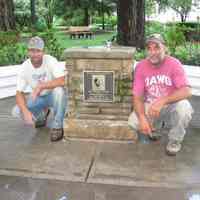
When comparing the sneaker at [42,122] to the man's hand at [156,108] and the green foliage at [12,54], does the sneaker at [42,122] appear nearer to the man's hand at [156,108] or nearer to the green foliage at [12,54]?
the man's hand at [156,108]

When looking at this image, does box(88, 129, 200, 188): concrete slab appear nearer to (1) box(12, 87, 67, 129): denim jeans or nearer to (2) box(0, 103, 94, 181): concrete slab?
Answer: (2) box(0, 103, 94, 181): concrete slab

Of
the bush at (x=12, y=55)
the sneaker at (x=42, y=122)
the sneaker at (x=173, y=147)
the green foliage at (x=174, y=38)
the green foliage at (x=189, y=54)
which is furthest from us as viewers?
the bush at (x=12, y=55)

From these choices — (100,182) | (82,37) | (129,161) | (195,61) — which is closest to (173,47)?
(195,61)

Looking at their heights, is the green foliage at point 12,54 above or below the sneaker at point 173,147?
above

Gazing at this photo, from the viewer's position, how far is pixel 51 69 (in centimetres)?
412

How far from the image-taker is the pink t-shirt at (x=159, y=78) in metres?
3.61

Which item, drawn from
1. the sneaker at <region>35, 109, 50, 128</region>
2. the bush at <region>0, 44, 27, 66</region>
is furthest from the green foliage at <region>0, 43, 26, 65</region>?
the sneaker at <region>35, 109, 50, 128</region>

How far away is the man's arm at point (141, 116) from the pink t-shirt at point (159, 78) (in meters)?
0.07

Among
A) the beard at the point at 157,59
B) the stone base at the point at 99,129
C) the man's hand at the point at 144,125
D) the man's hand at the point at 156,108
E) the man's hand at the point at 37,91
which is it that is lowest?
the stone base at the point at 99,129

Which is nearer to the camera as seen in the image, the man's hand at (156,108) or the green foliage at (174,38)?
the man's hand at (156,108)

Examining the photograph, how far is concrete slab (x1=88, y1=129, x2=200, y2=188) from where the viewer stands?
126 inches

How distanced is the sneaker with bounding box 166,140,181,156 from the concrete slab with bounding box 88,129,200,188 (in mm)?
53

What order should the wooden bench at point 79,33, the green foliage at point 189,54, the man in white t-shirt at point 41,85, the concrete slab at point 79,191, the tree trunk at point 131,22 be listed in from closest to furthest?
the concrete slab at point 79,191, the man in white t-shirt at point 41,85, the green foliage at point 189,54, the tree trunk at point 131,22, the wooden bench at point 79,33

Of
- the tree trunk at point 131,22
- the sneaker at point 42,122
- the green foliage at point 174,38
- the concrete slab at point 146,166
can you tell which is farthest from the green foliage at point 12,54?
the concrete slab at point 146,166
